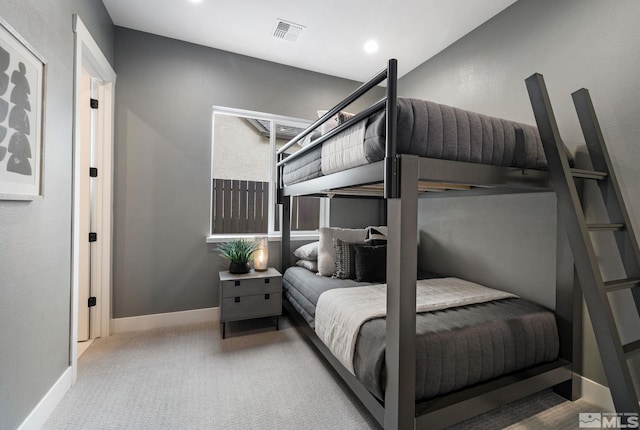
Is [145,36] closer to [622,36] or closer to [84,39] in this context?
[84,39]

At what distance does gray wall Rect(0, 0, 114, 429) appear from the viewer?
1.20 m

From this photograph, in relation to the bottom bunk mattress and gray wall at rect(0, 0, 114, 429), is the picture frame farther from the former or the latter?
the bottom bunk mattress

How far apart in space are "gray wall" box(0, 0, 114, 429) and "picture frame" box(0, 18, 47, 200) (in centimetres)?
6

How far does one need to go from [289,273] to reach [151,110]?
6.84ft

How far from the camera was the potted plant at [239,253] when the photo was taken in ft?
8.57

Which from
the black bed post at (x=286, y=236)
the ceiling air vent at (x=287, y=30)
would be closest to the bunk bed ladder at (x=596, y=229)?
the ceiling air vent at (x=287, y=30)

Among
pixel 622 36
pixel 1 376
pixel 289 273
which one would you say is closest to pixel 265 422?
pixel 1 376

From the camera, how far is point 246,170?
3248 mm

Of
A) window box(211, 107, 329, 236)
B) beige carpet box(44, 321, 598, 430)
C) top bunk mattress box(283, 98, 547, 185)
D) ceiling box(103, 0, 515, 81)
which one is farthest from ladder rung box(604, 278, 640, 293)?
window box(211, 107, 329, 236)

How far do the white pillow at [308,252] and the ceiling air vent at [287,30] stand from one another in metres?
2.04

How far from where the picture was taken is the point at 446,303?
1731 mm

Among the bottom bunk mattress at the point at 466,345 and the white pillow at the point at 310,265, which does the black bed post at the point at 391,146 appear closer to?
the bottom bunk mattress at the point at 466,345

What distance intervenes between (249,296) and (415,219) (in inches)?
71.4

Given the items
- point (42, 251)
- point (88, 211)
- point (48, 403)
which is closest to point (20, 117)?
point (42, 251)
